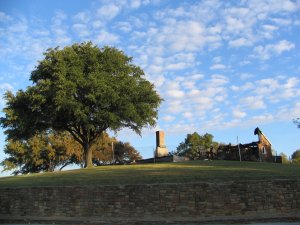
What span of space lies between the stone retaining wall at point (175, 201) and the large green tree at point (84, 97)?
16.8 metres

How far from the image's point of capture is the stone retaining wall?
19.8 meters

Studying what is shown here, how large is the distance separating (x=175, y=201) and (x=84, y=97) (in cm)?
2092

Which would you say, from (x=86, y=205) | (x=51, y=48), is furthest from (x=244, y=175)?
(x=51, y=48)

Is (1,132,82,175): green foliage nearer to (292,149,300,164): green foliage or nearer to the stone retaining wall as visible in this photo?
(292,149,300,164): green foliage

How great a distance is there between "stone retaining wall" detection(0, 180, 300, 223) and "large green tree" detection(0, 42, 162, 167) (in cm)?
1677

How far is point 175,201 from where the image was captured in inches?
797

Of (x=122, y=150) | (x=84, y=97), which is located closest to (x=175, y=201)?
(x=84, y=97)

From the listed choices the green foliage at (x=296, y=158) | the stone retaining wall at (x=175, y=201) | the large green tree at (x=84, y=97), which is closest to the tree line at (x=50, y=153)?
the large green tree at (x=84, y=97)

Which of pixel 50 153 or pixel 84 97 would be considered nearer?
pixel 84 97

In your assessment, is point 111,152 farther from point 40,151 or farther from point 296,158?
point 296,158

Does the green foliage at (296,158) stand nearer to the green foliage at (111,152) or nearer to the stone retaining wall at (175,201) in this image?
the green foliage at (111,152)

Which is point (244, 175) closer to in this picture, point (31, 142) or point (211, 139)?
point (31, 142)

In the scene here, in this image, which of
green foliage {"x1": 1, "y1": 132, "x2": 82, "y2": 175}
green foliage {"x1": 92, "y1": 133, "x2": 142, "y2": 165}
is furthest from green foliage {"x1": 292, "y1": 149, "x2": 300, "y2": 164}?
green foliage {"x1": 1, "y1": 132, "x2": 82, "y2": 175}

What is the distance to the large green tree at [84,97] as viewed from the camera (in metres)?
38.2
